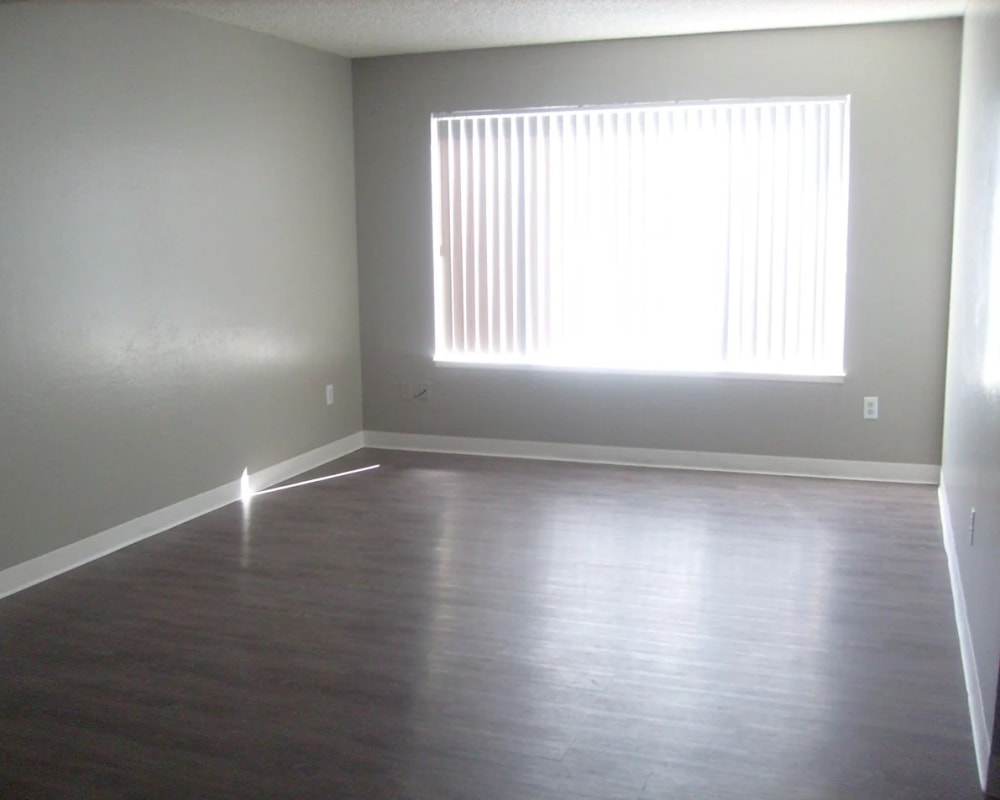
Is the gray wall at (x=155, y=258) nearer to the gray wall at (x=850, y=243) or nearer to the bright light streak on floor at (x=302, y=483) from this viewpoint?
the bright light streak on floor at (x=302, y=483)

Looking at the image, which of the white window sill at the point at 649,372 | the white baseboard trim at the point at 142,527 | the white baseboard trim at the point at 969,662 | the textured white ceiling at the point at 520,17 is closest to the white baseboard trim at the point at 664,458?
the white window sill at the point at 649,372

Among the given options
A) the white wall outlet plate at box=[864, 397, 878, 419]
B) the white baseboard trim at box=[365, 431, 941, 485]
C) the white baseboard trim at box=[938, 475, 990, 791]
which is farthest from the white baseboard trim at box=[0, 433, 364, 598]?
the white baseboard trim at box=[938, 475, 990, 791]

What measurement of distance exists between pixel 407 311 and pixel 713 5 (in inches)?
102

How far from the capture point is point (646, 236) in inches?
230

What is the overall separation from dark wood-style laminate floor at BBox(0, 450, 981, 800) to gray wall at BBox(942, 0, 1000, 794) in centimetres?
28

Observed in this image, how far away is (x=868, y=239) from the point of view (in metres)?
5.41

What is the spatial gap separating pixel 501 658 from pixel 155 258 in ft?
8.19

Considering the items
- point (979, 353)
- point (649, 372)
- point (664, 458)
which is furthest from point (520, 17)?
point (979, 353)

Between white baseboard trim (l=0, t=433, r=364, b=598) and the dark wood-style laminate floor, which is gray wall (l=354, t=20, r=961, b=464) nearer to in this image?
the dark wood-style laminate floor

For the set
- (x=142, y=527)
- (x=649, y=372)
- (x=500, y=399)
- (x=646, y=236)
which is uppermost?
(x=646, y=236)

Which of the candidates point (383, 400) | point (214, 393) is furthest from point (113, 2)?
point (383, 400)

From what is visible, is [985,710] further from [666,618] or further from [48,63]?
[48,63]

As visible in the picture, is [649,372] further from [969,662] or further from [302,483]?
[969,662]

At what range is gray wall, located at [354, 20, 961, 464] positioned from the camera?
17.4 feet
